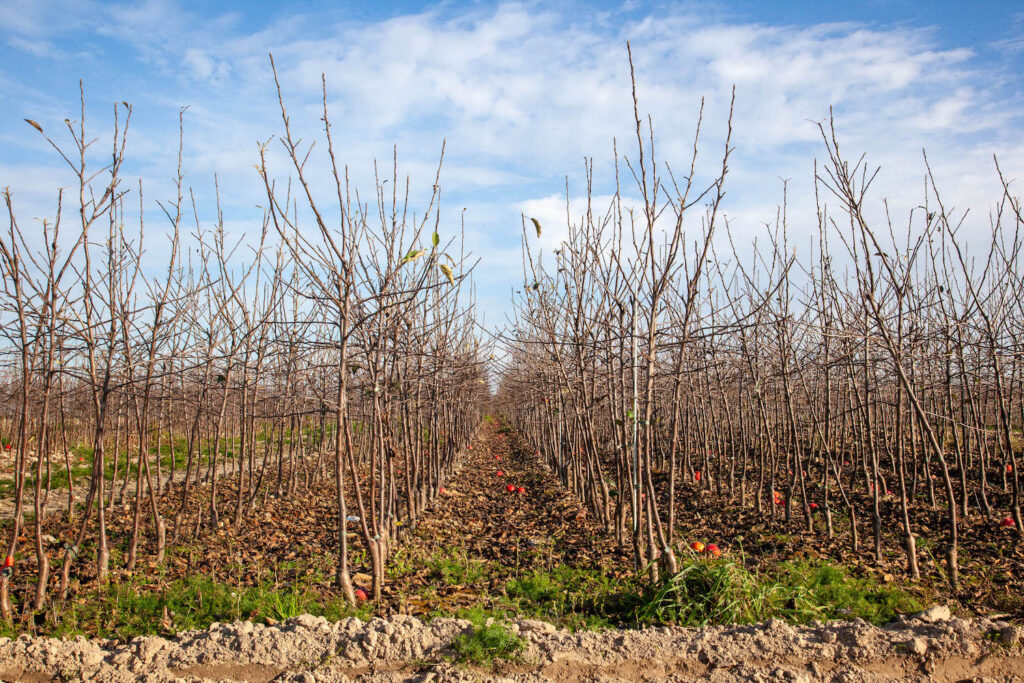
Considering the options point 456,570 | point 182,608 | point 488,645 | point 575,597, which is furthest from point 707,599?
point 182,608

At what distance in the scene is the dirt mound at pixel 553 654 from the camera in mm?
3109

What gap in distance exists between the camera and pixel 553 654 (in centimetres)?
330

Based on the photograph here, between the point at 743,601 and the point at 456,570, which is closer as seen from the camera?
the point at 743,601

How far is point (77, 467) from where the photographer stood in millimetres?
12531

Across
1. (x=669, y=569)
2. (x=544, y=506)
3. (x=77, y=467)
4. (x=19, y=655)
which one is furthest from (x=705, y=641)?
(x=77, y=467)

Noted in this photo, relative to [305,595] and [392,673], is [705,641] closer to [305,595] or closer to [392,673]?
[392,673]

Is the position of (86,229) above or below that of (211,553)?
above

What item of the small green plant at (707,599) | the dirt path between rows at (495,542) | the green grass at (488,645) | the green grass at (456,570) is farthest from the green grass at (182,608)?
the small green plant at (707,599)

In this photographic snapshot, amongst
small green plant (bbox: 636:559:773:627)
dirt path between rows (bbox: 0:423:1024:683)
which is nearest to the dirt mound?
dirt path between rows (bbox: 0:423:1024:683)

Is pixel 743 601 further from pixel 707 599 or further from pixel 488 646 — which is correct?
pixel 488 646

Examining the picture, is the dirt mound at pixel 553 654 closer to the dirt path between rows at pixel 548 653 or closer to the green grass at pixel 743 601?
the dirt path between rows at pixel 548 653

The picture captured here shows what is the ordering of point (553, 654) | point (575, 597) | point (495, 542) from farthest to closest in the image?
point (495, 542) < point (575, 597) < point (553, 654)

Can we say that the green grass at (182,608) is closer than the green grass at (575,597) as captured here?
Yes

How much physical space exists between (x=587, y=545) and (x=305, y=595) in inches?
108
